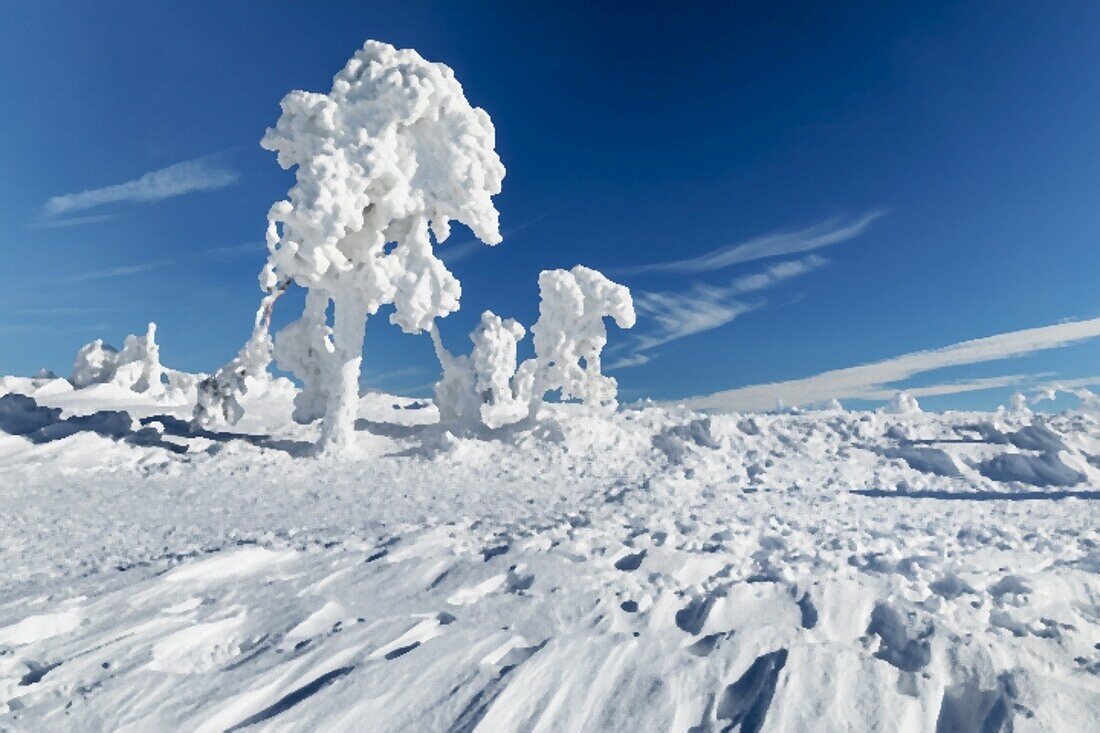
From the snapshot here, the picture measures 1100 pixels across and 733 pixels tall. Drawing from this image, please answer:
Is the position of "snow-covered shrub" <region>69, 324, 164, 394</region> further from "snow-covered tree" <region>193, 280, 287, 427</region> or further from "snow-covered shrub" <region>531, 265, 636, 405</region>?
"snow-covered shrub" <region>531, 265, 636, 405</region>

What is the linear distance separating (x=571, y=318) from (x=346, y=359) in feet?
23.8

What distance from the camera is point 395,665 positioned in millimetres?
4664

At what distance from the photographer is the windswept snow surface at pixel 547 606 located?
13.8 ft

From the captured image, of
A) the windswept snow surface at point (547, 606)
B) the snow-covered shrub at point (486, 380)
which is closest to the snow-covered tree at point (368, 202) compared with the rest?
the snow-covered shrub at point (486, 380)

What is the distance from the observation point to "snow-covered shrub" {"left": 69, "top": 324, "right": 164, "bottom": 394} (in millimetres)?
29031

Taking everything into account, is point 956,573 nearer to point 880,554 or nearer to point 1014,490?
point 880,554

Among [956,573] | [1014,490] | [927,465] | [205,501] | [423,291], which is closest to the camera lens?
[956,573]

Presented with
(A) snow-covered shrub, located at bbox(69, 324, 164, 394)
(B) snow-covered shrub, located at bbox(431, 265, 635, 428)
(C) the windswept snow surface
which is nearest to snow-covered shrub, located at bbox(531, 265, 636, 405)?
(B) snow-covered shrub, located at bbox(431, 265, 635, 428)

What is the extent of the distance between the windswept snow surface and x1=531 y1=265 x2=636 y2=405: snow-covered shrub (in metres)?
8.10

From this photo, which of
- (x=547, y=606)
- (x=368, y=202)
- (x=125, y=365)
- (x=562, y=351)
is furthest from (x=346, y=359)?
(x=125, y=365)

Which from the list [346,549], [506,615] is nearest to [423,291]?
[346,549]

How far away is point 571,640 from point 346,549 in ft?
12.4

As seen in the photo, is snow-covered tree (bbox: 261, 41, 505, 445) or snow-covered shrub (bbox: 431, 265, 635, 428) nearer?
snow-covered tree (bbox: 261, 41, 505, 445)

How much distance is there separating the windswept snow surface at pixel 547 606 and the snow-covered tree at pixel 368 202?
17.8 ft
